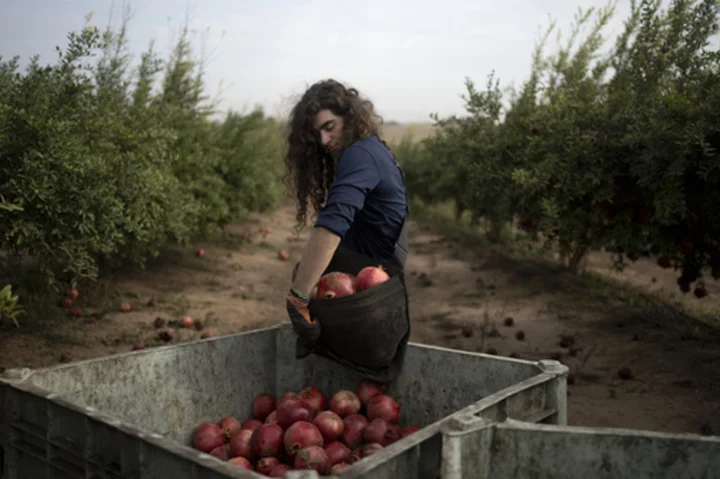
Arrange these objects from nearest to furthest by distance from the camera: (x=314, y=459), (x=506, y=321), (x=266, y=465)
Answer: (x=314, y=459) → (x=266, y=465) → (x=506, y=321)

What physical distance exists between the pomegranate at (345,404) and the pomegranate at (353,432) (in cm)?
12

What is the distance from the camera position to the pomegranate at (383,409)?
2912 mm

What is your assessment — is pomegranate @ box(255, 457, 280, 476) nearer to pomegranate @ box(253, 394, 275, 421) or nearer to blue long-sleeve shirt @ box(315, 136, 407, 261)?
pomegranate @ box(253, 394, 275, 421)

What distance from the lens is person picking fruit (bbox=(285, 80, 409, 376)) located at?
2.62 metres

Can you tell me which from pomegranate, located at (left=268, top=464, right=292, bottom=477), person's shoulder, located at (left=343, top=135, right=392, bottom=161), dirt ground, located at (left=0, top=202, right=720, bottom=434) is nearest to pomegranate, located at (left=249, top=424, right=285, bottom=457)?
pomegranate, located at (left=268, top=464, right=292, bottom=477)

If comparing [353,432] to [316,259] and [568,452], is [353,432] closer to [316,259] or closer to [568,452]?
[316,259]

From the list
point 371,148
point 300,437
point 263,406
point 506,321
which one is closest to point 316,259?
point 371,148

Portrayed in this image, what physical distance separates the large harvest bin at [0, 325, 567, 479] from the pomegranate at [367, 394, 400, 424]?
0.51 ft

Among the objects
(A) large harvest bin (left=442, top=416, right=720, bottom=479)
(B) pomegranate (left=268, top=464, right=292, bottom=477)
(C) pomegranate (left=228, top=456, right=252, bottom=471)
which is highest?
(A) large harvest bin (left=442, top=416, right=720, bottom=479)

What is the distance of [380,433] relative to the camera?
8.90 ft

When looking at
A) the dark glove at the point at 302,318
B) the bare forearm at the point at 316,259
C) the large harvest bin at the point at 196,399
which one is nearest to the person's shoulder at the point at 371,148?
the bare forearm at the point at 316,259

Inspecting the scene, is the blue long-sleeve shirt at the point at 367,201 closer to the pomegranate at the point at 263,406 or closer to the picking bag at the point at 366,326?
the picking bag at the point at 366,326

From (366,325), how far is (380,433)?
0.48 m

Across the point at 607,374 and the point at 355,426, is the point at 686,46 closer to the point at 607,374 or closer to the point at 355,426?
the point at 607,374
